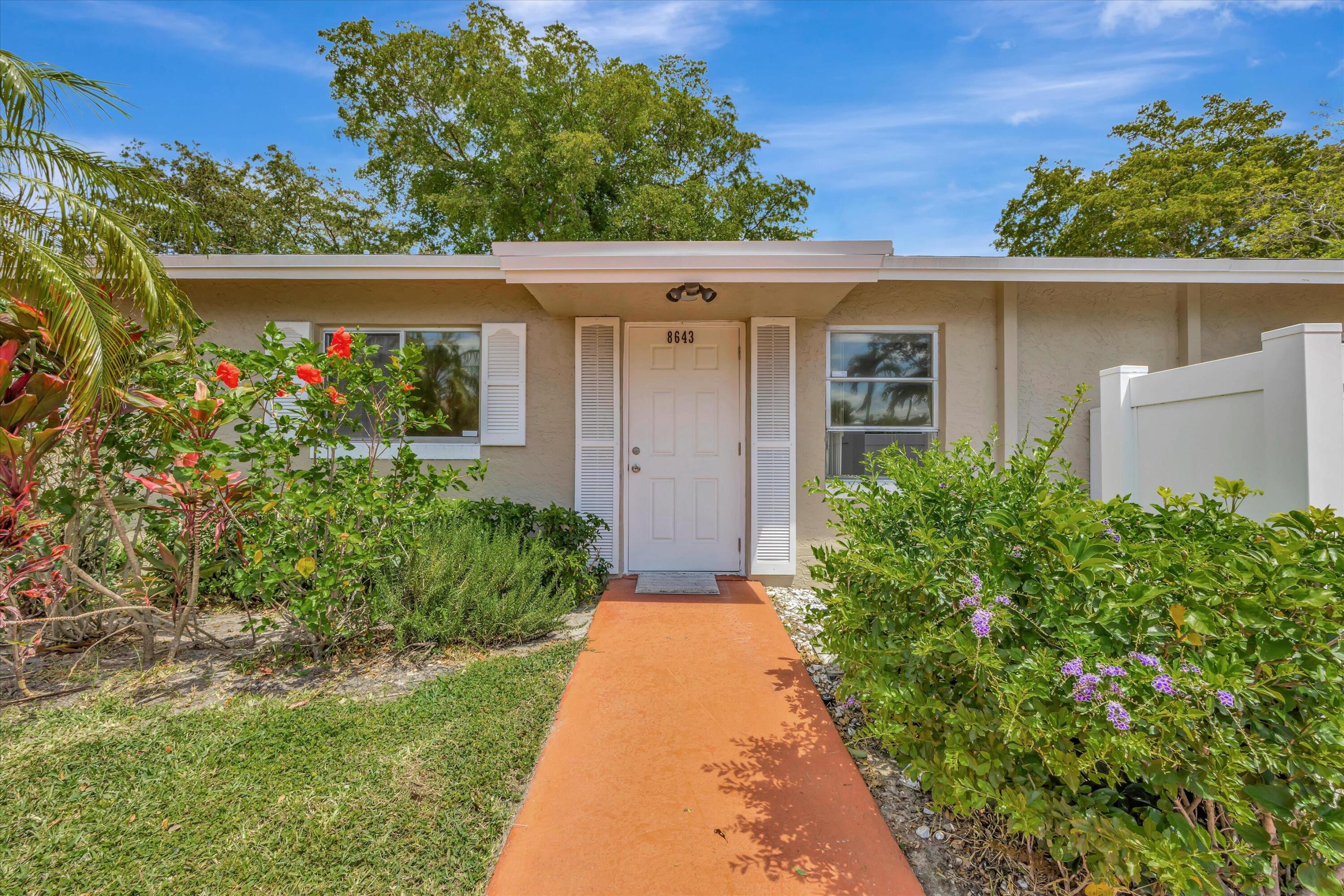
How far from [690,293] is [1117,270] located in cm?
335

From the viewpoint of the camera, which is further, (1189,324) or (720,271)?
(1189,324)

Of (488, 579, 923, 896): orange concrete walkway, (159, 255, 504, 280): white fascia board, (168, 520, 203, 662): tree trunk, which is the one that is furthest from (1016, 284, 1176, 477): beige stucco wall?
(168, 520, 203, 662): tree trunk

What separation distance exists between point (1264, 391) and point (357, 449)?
231 inches

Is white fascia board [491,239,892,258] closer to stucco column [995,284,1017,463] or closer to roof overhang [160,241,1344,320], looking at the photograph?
roof overhang [160,241,1344,320]

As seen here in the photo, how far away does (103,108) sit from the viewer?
3900mm

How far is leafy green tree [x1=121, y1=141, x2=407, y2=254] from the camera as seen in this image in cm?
1468

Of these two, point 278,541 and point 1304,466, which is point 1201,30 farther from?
point 278,541

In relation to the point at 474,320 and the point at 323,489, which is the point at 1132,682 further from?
the point at 474,320

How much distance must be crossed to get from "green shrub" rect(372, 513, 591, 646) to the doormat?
0.89 m

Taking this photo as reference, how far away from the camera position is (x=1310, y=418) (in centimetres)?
239

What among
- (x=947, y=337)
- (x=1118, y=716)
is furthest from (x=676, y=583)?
(x=1118, y=716)

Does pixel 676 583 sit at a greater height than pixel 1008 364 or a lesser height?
lesser

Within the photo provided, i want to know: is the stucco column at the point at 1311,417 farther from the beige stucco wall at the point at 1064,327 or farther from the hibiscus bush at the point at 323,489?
the hibiscus bush at the point at 323,489

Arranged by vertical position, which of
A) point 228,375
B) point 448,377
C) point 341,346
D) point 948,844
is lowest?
point 948,844
